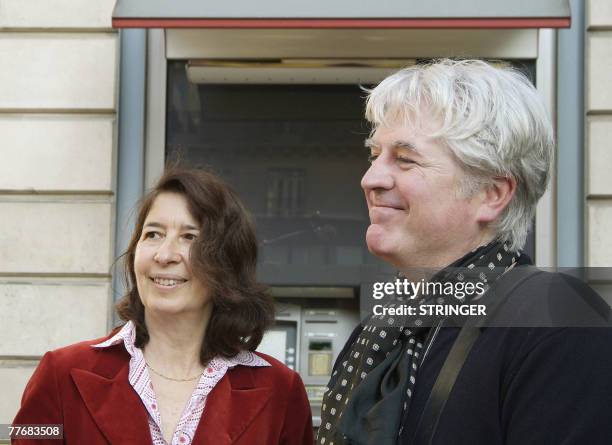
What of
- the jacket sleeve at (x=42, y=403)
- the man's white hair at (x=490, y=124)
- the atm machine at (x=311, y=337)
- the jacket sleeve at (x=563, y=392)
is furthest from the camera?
the atm machine at (x=311, y=337)

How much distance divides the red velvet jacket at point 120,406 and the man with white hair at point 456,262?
60 cm

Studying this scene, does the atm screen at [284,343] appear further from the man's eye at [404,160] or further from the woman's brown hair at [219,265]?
the man's eye at [404,160]

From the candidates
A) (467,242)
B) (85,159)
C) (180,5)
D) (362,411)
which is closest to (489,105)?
(467,242)

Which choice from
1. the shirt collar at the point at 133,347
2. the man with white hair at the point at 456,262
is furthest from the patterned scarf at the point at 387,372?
the shirt collar at the point at 133,347

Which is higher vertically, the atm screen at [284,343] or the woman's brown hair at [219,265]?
the woman's brown hair at [219,265]

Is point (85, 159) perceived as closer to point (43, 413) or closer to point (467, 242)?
point (43, 413)

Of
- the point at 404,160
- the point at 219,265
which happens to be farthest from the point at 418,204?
Result: the point at 219,265

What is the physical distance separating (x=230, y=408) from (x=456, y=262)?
1001mm

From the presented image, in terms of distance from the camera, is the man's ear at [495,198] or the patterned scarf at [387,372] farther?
the man's ear at [495,198]

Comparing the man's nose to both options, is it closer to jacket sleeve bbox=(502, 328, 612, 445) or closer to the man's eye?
the man's eye

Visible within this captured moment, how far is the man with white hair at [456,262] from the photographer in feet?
5.84

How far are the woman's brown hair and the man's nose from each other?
856 millimetres

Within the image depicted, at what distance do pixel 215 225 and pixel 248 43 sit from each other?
2485 mm

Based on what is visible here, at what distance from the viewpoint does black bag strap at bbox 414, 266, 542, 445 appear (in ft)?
6.08
